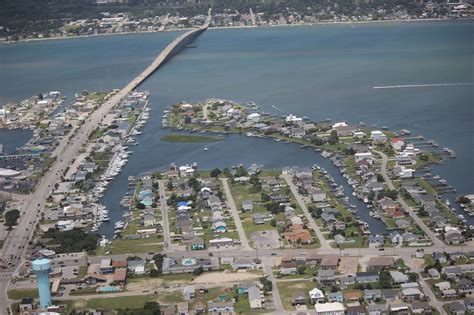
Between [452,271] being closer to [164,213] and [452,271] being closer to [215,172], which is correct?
[164,213]

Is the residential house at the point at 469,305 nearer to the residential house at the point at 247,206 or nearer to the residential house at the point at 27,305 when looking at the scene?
the residential house at the point at 247,206

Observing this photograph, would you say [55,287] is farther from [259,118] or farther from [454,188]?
[259,118]

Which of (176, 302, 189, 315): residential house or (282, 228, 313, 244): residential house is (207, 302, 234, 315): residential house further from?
(282, 228, 313, 244): residential house

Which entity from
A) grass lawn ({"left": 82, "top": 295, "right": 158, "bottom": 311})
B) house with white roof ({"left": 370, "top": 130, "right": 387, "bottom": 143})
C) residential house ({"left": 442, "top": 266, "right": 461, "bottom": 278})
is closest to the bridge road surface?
grass lawn ({"left": 82, "top": 295, "right": 158, "bottom": 311})

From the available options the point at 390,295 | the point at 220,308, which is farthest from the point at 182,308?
the point at 390,295

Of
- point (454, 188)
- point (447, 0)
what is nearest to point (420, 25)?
point (447, 0)

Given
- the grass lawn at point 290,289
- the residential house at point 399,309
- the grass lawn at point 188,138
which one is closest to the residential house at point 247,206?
the grass lawn at point 290,289

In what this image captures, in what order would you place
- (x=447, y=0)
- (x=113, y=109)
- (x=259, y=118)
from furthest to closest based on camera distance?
(x=447, y=0) → (x=113, y=109) → (x=259, y=118)
